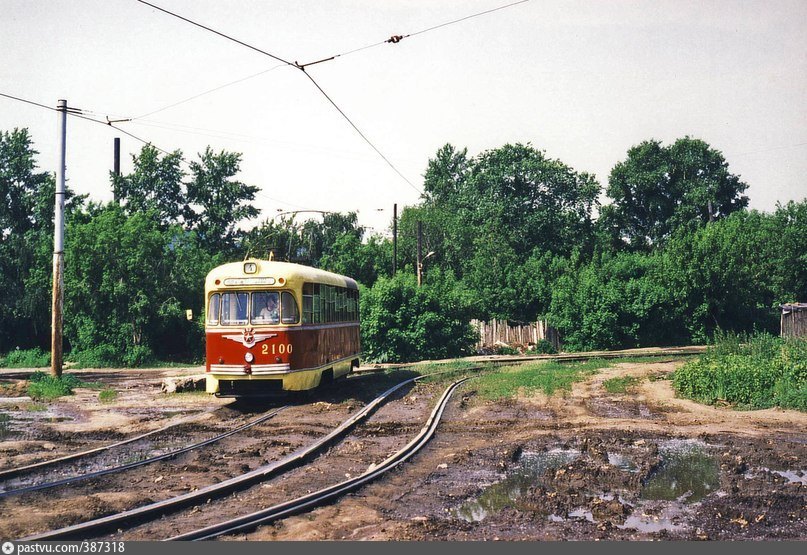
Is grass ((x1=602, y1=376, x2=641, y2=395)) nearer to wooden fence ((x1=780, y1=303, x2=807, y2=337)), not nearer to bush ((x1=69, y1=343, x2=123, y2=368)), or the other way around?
wooden fence ((x1=780, y1=303, x2=807, y2=337))

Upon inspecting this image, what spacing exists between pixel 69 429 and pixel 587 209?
49.8 metres

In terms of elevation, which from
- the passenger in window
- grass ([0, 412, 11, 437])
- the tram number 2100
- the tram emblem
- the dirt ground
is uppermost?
the passenger in window

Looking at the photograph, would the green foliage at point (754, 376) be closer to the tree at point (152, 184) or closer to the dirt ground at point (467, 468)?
the dirt ground at point (467, 468)

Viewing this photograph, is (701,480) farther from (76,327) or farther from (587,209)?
(587,209)

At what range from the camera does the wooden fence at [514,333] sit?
44719 millimetres

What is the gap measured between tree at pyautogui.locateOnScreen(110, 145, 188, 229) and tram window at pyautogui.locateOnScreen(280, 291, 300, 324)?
31.3 metres

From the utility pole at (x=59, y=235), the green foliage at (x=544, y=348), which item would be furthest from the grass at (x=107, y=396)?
the green foliage at (x=544, y=348)

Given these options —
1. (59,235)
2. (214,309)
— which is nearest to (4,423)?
(214,309)

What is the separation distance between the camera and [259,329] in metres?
17.2

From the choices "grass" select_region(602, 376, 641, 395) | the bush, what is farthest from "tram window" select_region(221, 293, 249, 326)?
the bush

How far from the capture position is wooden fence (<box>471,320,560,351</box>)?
44.7 m

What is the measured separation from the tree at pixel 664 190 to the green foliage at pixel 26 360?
1871 inches

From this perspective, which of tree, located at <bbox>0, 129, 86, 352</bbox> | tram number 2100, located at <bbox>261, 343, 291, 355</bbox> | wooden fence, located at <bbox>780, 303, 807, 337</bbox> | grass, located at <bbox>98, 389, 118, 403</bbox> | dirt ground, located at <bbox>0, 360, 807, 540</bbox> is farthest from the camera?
tree, located at <bbox>0, 129, 86, 352</bbox>

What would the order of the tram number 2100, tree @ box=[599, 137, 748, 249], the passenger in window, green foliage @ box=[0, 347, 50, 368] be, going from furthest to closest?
tree @ box=[599, 137, 748, 249] → green foliage @ box=[0, 347, 50, 368] → the passenger in window → the tram number 2100
